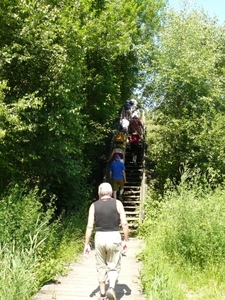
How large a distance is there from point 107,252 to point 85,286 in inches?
43.4

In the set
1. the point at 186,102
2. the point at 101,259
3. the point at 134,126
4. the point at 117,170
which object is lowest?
the point at 101,259

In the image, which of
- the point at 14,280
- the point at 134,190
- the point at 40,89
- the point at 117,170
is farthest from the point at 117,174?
the point at 14,280

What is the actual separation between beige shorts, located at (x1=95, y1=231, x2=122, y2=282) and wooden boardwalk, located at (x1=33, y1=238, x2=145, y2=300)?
43cm

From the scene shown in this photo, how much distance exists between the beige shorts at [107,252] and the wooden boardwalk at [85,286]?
431 mm

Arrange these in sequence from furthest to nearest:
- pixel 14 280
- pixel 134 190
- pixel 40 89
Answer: pixel 134 190
pixel 40 89
pixel 14 280

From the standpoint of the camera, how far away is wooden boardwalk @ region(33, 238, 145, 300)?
6.15m

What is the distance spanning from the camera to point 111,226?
6.03 meters

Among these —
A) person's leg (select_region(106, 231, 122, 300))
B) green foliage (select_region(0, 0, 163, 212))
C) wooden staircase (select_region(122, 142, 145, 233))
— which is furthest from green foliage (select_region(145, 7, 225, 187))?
person's leg (select_region(106, 231, 122, 300))

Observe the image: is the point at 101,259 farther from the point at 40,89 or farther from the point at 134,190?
the point at 134,190

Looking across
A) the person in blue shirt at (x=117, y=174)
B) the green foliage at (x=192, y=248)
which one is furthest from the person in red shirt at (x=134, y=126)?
the green foliage at (x=192, y=248)

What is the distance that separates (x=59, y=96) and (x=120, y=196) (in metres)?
6.14

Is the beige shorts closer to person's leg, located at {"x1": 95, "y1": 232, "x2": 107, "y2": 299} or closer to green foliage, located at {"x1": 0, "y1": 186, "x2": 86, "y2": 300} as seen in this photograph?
person's leg, located at {"x1": 95, "y1": 232, "x2": 107, "y2": 299}

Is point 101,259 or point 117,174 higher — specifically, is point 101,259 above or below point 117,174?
below

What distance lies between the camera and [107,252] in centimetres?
608
